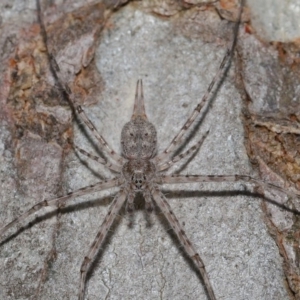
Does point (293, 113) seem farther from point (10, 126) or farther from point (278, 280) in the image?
point (10, 126)

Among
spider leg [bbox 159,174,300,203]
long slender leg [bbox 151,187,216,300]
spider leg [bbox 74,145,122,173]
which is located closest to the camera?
long slender leg [bbox 151,187,216,300]

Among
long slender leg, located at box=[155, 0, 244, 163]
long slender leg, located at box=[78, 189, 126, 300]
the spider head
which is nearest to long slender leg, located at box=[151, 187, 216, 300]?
the spider head

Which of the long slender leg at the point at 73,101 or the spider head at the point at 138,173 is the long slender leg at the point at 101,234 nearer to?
the spider head at the point at 138,173

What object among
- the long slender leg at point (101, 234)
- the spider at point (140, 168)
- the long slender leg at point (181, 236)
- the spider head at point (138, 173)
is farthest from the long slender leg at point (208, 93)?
the long slender leg at point (101, 234)

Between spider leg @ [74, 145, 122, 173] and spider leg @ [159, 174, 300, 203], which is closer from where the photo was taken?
spider leg @ [159, 174, 300, 203]

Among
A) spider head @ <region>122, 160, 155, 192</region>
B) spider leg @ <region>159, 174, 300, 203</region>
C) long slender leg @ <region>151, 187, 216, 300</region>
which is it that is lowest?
long slender leg @ <region>151, 187, 216, 300</region>

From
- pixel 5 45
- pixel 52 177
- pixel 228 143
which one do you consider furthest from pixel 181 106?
pixel 5 45

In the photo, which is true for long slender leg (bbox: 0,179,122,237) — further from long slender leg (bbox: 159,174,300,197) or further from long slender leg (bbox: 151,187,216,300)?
long slender leg (bbox: 159,174,300,197)

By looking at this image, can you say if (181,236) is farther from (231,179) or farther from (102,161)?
(102,161)
